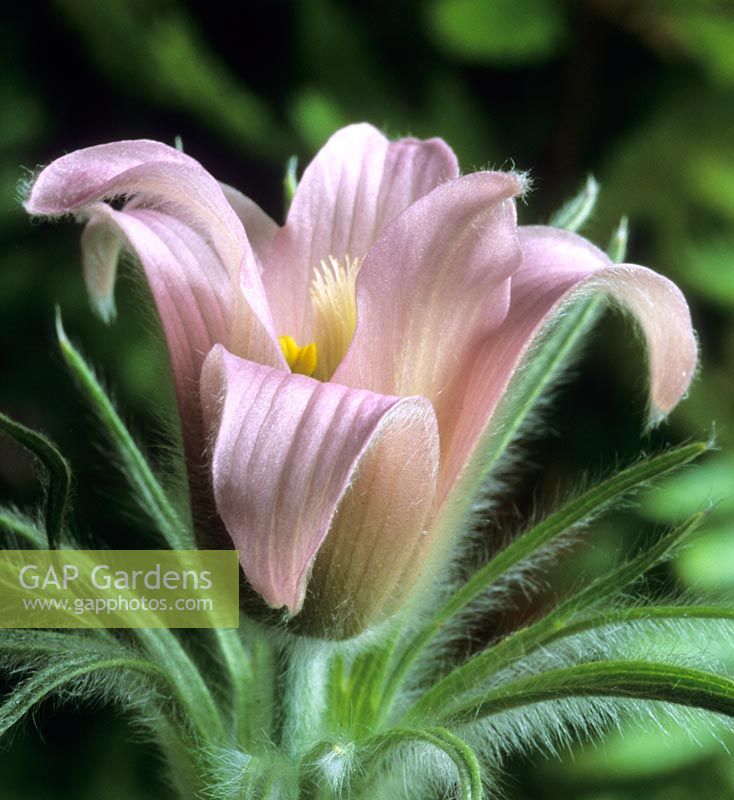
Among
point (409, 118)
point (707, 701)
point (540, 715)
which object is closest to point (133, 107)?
point (409, 118)

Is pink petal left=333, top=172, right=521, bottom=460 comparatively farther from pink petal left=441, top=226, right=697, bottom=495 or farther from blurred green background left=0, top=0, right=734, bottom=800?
blurred green background left=0, top=0, right=734, bottom=800

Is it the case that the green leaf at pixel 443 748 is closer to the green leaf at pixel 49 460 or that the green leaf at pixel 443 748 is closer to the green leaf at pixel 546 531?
the green leaf at pixel 546 531

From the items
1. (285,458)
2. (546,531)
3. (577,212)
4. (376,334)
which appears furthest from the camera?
(577,212)

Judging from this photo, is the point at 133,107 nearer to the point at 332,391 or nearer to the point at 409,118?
the point at 409,118

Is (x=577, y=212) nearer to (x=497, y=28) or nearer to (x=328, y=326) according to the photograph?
(x=328, y=326)

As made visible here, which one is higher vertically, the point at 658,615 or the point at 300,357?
the point at 300,357

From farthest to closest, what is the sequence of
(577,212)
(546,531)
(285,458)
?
(577,212), (546,531), (285,458)

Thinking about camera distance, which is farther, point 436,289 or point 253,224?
point 253,224

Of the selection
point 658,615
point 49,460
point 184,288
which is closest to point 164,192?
point 184,288
